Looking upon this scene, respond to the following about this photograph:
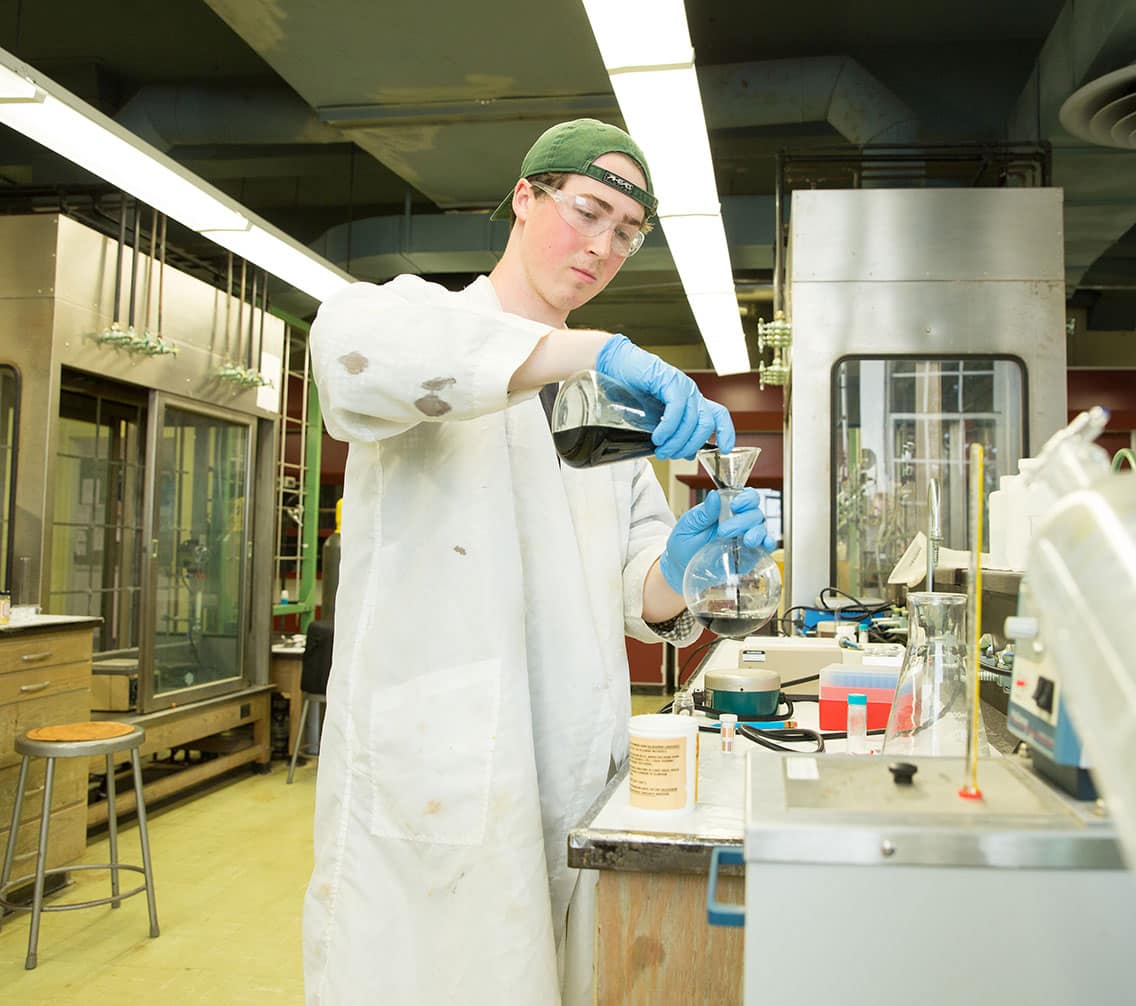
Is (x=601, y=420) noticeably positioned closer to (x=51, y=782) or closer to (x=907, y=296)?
(x=51, y=782)

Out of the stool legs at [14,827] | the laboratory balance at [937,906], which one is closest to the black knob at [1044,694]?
the laboratory balance at [937,906]

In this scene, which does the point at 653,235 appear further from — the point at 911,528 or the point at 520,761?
the point at 520,761

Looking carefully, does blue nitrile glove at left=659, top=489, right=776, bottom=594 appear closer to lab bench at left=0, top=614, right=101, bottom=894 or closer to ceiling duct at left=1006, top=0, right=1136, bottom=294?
lab bench at left=0, top=614, right=101, bottom=894

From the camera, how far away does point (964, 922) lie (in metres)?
0.72

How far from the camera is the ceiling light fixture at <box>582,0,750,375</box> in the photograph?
239 cm

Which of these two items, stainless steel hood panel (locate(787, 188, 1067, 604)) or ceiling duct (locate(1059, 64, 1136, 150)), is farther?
stainless steel hood panel (locate(787, 188, 1067, 604))

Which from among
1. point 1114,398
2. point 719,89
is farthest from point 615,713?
point 1114,398

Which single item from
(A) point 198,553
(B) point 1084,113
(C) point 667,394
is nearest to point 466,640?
(C) point 667,394

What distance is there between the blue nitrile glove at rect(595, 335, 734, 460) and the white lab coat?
0.10 metres

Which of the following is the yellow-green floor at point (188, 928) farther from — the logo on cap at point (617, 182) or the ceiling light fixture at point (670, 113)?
the ceiling light fixture at point (670, 113)

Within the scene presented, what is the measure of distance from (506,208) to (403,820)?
0.98 metres

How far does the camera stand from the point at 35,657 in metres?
3.58

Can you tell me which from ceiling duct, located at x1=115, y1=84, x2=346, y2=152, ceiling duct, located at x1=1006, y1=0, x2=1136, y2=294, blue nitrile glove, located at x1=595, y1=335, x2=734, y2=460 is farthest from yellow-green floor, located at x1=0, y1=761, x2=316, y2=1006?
ceiling duct, located at x1=1006, y1=0, x2=1136, y2=294

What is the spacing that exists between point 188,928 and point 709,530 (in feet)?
9.40
